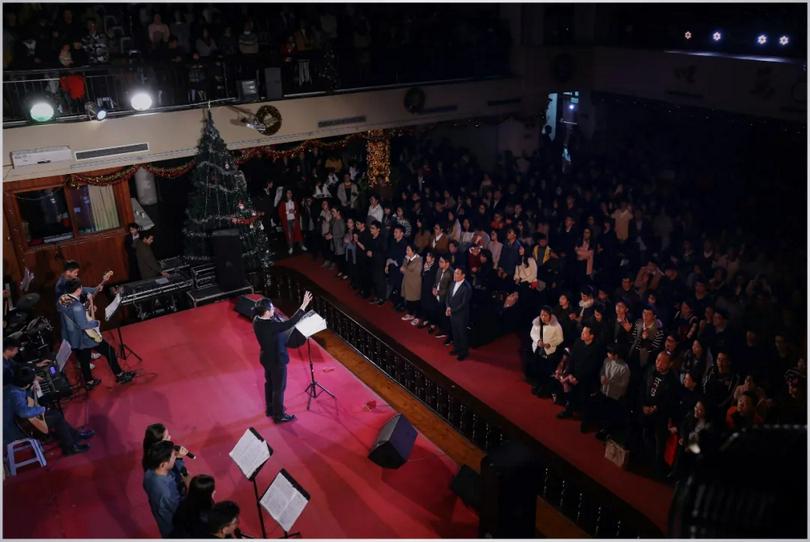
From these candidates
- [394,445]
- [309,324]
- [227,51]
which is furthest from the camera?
[227,51]

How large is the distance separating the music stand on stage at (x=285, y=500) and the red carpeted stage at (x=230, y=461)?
127 cm

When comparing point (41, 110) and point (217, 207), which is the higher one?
point (41, 110)

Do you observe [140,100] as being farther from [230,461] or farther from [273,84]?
[230,461]

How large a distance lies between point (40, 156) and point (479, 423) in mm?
8223

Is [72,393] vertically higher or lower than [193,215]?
lower

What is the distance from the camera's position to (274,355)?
7586mm

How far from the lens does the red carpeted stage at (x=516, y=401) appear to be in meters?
7.08

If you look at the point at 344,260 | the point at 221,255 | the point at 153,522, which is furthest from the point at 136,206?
the point at 153,522

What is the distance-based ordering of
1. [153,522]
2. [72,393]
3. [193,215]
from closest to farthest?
1. [153,522]
2. [72,393]
3. [193,215]

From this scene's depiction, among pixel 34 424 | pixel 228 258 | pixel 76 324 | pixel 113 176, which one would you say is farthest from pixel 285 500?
pixel 113 176

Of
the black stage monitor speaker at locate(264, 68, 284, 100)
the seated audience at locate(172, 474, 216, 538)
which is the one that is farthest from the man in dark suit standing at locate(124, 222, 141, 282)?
the seated audience at locate(172, 474, 216, 538)

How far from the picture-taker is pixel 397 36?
14.8 m

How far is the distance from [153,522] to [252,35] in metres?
9.38

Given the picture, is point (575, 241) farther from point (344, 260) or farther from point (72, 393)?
point (72, 393)
